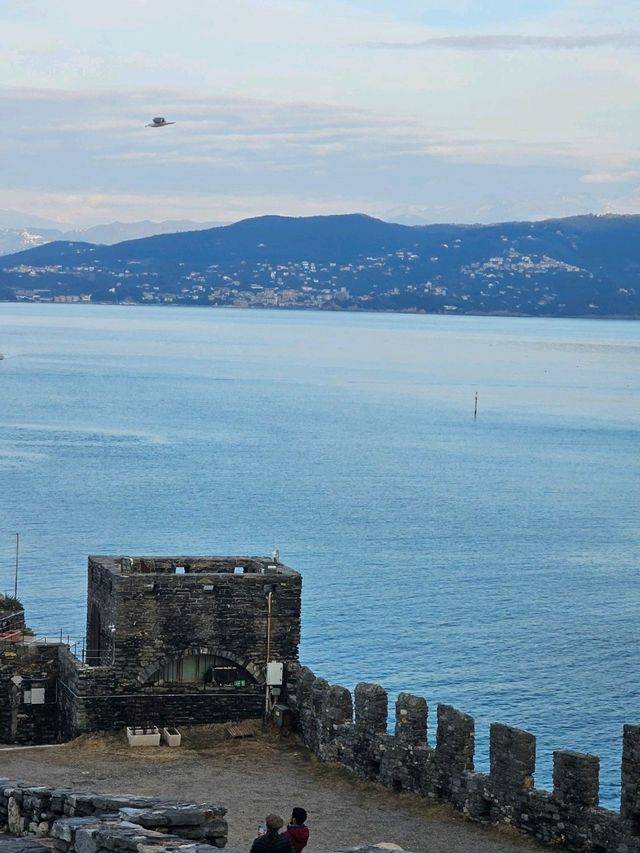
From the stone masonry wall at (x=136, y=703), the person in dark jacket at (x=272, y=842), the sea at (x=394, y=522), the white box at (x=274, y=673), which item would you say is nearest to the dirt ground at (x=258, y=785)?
the stone masonry wall at (x=136, y=703)

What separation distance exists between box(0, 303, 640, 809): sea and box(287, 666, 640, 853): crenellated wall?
1080cm

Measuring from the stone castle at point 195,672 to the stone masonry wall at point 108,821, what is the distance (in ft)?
31.9

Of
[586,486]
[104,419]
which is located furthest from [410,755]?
[104,419]

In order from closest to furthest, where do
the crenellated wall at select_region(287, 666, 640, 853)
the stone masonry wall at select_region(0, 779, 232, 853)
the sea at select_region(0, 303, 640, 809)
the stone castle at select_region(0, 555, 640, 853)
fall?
the stone masonry wall at select_region(0, 779, 232, 853) < the crenellated wall at select_region(287, 666, 640, 853) < the stone castle at select_region(0, 555, 640, 853) < the sea at select_region(0, 303, 640, 809)

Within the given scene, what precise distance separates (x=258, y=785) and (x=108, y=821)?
36.0 ft

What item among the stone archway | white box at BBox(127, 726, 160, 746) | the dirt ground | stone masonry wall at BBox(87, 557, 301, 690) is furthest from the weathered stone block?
white box at BBox(127, 726, 160, 746)

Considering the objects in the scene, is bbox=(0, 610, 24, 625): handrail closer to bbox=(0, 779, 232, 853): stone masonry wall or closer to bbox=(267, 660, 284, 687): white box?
bbox=(267, 660, 284, 687): white box

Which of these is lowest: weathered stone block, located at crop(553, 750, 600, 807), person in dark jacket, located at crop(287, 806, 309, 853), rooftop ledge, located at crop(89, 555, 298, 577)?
weathered stone block, located at crop(553, 750, 600, 807)

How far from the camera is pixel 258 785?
25.7 m

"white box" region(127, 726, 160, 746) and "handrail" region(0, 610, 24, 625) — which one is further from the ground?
"handrail" region(0, 610, 24, 625)

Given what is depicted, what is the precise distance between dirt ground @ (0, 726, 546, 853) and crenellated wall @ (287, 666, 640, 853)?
0.91 ft

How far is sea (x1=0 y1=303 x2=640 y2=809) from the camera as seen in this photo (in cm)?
4919

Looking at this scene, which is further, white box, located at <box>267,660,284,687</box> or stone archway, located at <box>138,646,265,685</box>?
white box, located at <box>267,660,284,687</box>

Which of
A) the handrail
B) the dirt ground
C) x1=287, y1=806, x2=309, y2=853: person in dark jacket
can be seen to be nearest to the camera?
x1=287, y1=806, x2=309, y2=853: person in dark jacket
